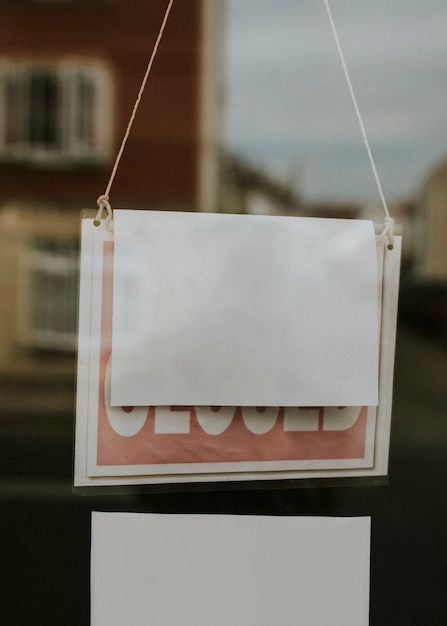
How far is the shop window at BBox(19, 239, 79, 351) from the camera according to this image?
112cm

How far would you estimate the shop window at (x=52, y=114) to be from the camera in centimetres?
120

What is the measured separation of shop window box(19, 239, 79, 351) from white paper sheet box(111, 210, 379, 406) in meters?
0.10

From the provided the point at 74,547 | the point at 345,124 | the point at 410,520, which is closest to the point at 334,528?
the point at 410,520

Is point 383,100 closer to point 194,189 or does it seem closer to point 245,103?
point 245,103

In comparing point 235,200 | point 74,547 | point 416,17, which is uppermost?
point 416,17

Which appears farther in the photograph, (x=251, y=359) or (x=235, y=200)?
(x=235, y=200)

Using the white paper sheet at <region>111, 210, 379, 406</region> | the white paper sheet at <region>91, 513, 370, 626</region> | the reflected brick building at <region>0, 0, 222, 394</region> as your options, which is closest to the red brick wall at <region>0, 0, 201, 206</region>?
the reflected brick building at <region>0, 0, 222, 394</region>

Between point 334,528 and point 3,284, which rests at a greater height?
point 3,284

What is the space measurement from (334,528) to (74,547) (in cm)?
43

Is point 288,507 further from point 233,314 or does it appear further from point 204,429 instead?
point 233,314

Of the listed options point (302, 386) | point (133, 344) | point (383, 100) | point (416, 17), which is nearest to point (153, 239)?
point (133, 344)

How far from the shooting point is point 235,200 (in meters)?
1.18

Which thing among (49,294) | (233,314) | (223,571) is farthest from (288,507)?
(49,294)

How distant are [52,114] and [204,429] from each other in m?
0.69
